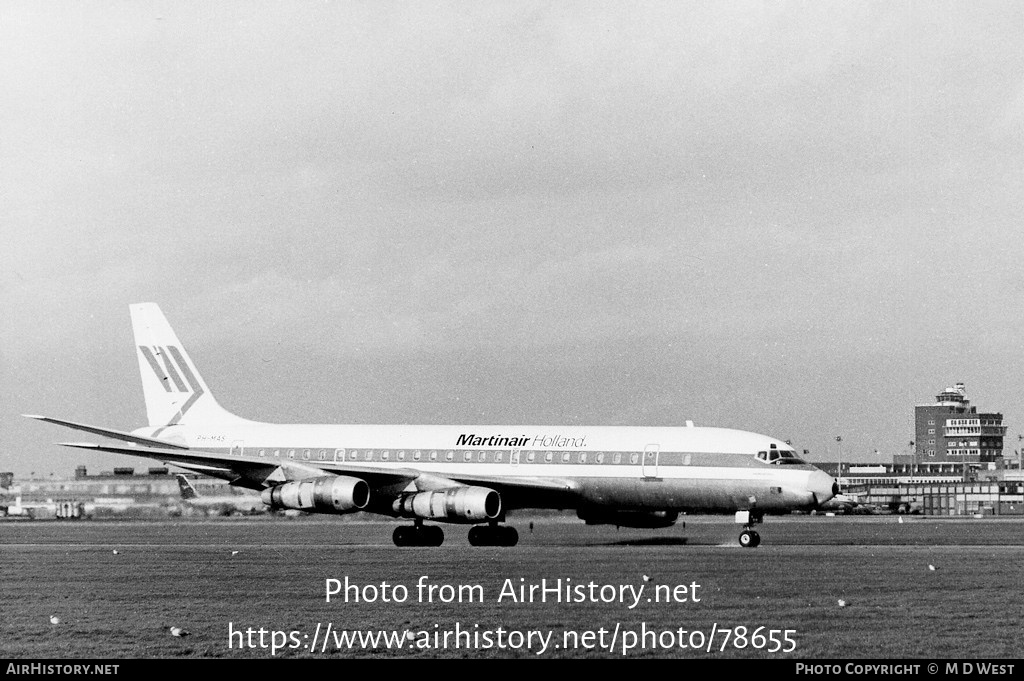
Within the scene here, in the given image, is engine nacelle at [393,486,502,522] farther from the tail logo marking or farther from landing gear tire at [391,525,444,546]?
the tail logo marking

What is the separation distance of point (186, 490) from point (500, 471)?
24.3 meters

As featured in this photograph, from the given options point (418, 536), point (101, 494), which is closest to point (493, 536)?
point (418, 536)

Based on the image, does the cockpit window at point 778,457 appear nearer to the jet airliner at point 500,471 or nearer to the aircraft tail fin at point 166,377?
the jet airliner at point 500,471

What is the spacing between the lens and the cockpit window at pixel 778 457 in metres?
43.0

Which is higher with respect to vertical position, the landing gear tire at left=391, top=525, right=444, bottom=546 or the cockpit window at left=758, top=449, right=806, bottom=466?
the cockpit window at left=758, top=449, right=806, bottom=466

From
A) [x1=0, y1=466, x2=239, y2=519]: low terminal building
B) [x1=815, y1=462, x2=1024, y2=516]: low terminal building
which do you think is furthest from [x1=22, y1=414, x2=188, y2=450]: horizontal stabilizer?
[x1=815, y1=462, x2=1024, y2=516]: low terminal building

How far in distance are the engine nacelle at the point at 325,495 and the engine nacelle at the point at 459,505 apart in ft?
5.97

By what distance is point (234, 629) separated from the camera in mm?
20500

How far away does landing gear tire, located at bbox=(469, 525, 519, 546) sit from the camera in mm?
44406

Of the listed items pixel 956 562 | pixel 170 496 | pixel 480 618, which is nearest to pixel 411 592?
pixel 480 618

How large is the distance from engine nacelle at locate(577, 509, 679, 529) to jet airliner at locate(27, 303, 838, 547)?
5 centimetres

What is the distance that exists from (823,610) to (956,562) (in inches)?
546

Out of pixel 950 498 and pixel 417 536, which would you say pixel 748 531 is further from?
pixel 950 498
